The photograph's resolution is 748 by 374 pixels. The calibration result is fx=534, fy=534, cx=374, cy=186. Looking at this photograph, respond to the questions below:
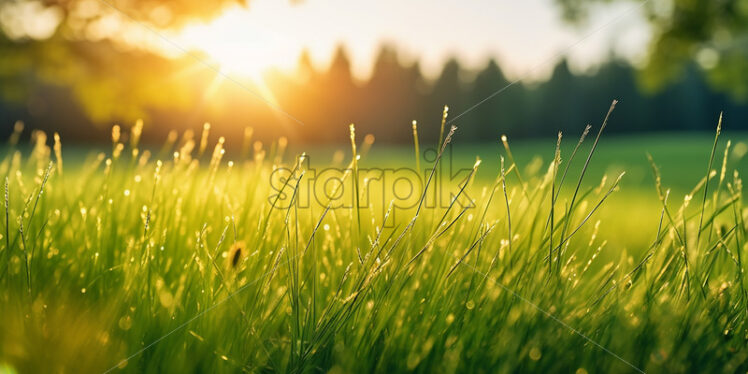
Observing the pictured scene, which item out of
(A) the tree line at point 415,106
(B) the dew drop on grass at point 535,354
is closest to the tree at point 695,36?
(B) the dew drop on grass at point 535,354

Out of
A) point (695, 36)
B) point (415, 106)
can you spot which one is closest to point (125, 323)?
point (695, 36)

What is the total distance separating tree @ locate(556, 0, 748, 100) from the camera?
37.9 ft

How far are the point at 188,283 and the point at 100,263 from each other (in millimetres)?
359

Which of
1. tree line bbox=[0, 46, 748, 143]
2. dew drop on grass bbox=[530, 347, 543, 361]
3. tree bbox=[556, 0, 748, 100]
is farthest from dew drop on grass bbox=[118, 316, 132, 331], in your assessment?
tree line bbox=[0, 46, 748, 143]

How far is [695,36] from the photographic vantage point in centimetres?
1214

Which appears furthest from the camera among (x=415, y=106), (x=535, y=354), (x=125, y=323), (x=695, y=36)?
(x=415, y=106)

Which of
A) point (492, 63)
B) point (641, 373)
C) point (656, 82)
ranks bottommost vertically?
point (641, 373)

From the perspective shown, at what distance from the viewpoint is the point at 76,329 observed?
132cm

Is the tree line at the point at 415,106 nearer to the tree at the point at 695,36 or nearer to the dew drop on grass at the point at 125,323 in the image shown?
the tree at the point at 695,36

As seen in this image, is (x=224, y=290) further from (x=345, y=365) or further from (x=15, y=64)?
(x=15, y=64)

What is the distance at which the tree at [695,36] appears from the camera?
37.9ft

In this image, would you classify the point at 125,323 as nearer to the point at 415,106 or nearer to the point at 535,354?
the point at 535,354

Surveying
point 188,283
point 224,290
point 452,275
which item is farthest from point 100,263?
point 452,275

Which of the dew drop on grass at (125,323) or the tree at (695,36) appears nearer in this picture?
the dew drop on grass at (125,323)
